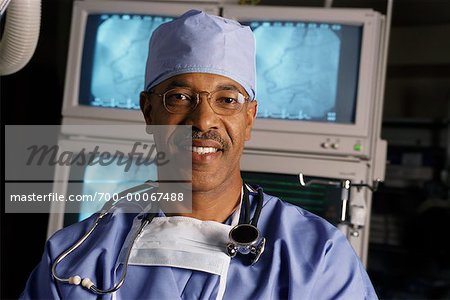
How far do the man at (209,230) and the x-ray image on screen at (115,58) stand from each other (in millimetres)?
736

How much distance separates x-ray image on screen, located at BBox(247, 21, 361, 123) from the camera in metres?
1.94

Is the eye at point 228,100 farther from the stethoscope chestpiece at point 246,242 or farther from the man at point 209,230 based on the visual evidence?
the stethoscope chestpiece at point 246,242

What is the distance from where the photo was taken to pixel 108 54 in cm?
211

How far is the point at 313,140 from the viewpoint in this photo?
1935 mm

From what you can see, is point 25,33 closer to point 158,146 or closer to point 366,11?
point 158,146

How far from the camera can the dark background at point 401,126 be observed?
2.52 metres

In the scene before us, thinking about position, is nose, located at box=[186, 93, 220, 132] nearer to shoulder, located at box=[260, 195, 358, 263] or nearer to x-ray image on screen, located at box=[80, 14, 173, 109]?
shoulder, located at box=[260, 195, 358, 263]

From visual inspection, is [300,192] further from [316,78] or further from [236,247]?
[236,247]

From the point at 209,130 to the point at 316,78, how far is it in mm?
839

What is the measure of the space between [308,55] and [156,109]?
0.86 metres

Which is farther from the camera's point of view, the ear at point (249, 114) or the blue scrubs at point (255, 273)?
the ear at point (249, 114)

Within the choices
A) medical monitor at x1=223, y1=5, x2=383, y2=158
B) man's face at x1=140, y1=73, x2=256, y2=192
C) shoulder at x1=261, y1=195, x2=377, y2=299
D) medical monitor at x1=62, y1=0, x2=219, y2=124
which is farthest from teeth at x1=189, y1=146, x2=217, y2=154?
medical monitor at x1=62, y1=0, x2=219, y2=124

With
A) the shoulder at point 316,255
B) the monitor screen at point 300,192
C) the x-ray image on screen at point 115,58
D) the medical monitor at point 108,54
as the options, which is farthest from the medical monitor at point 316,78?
the shoulder at point 316,255

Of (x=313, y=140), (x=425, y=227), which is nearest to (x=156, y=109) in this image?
(x=313, y=140)
